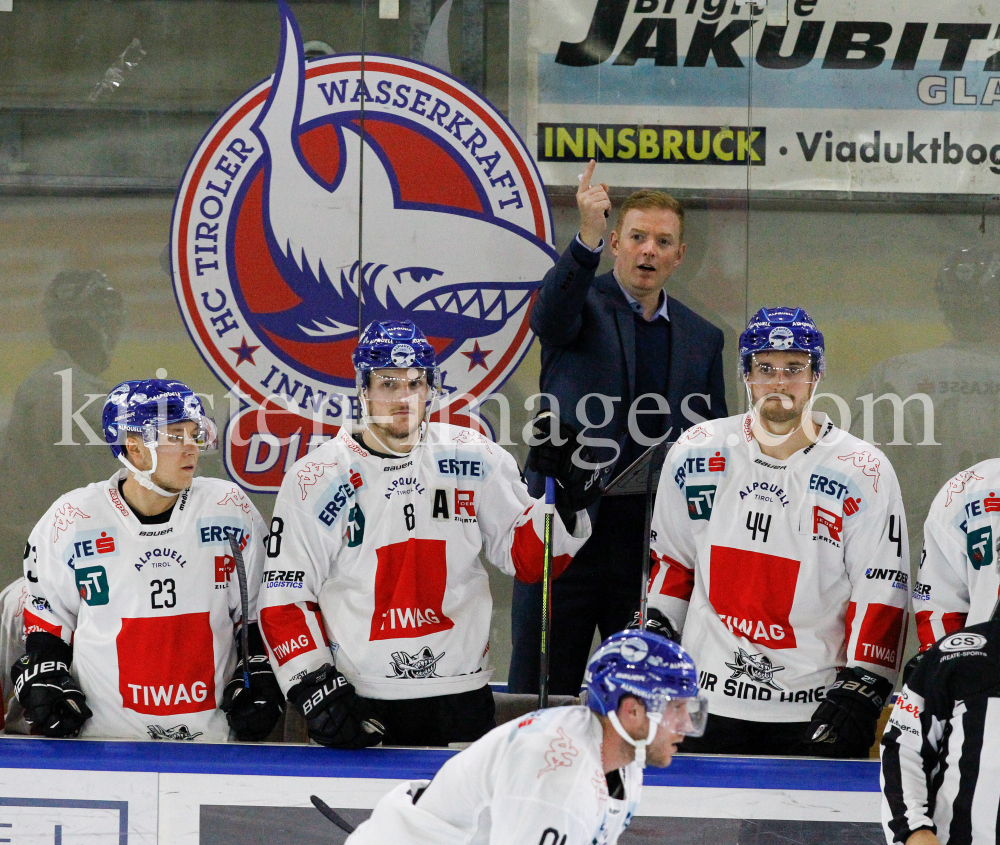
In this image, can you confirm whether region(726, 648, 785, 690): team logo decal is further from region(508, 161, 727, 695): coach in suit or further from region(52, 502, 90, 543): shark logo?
region(52, 502, 90, 543): shark logo

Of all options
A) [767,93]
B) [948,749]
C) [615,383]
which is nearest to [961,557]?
[948,749]

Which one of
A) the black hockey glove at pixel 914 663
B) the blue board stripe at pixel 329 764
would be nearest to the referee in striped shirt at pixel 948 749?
the black hockey glove at pixel 914 663

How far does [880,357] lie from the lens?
4.56 m

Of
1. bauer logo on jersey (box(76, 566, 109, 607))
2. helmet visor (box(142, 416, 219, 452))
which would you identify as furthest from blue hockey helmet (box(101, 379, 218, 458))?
bauer logo on jersey (box(76, 566, 109, 607))

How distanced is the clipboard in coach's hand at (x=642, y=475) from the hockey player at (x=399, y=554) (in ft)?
1.20

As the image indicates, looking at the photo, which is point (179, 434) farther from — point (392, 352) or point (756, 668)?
point (756, 668)

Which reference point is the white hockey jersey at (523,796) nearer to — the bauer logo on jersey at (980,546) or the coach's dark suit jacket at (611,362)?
the bauer logo on jersey at (980,546)

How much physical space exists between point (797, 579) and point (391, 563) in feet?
3.31

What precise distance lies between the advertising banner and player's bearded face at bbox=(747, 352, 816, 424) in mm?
1559

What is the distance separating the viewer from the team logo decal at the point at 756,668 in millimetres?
3043

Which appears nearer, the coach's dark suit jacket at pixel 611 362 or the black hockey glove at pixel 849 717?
the black hockey glove at pixel 849 717

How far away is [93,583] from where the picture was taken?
309 centimetres

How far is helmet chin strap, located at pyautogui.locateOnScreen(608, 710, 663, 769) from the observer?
2000 mm

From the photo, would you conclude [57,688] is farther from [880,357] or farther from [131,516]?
[880,357]
